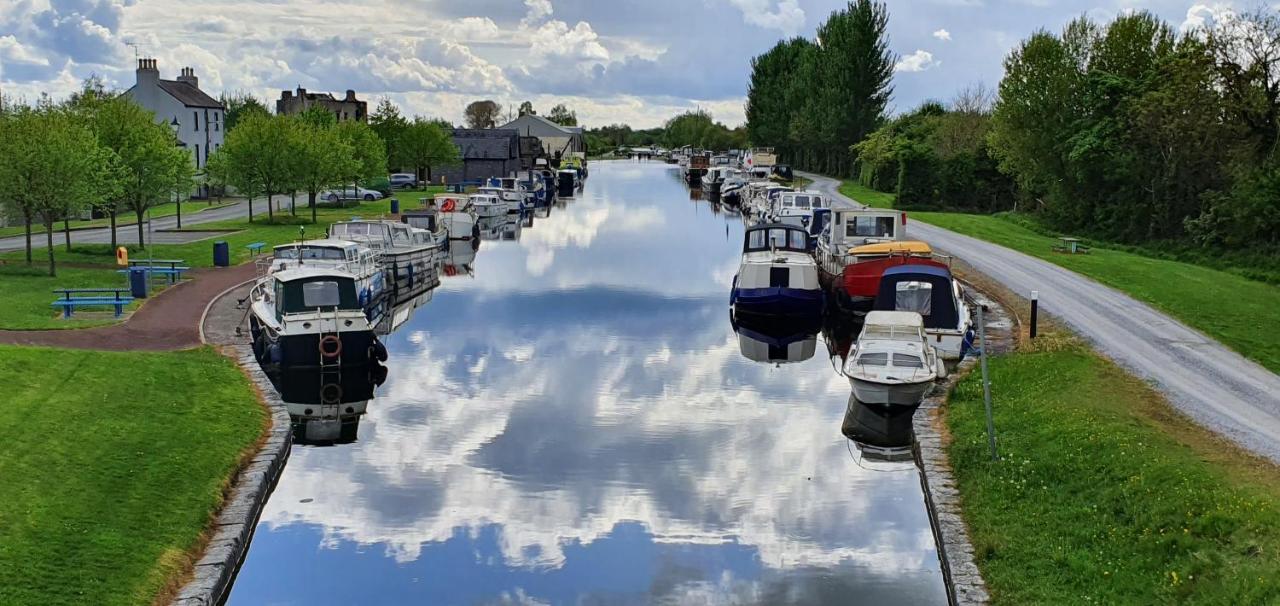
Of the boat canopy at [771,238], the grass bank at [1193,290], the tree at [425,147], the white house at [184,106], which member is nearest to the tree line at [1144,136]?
the grass bank at [1193,290]

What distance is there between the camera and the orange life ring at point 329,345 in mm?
28906

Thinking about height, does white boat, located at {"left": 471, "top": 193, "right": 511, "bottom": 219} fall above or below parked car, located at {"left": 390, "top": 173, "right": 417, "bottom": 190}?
below

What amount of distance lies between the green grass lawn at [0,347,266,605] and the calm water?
1.40 m

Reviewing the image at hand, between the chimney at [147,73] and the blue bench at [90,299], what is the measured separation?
56962 mm

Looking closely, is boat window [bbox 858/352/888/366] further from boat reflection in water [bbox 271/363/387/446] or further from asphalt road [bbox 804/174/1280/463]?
boat reflection in water [bbox 271/363/387/446]

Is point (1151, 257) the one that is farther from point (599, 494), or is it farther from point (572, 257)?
point (599, 494)

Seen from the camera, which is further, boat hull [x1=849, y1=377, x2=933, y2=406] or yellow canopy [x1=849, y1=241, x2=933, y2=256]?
yellow canopy [x1=849, y1=241, x2=933, y2=256]

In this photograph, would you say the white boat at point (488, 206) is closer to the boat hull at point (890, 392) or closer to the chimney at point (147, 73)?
the chimney at point (147, 73)

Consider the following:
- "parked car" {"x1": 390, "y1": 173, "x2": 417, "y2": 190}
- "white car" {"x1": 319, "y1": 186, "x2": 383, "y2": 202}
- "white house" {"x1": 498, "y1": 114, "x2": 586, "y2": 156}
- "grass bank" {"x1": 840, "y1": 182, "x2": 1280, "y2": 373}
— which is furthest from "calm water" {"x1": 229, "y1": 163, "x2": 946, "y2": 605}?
"white house" {"x1": 498, "y1": 114, "x2": 586, "y2": 156}

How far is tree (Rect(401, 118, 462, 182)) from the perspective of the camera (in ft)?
322

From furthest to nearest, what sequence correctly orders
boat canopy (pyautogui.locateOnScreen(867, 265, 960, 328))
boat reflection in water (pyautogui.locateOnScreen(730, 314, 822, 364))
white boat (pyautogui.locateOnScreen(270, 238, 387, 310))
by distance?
white boat (pyautogui.locateOnScreen(270, 238, 387, 310)) → boat reflection in water (pyautogui.locateOnScreen(730, 314, 822, 364)) → boat canopy (pyautogui.locateOnScreen(867, 265, 960, 328))

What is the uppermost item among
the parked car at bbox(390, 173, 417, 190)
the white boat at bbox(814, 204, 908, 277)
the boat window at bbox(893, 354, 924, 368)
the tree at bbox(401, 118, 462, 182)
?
the tree at bbox(401, 118, 462, 182)

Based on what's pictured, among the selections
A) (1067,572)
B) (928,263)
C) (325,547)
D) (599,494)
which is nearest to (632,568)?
(599,494)

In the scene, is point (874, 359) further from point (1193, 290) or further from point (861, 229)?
point (861, 229)
